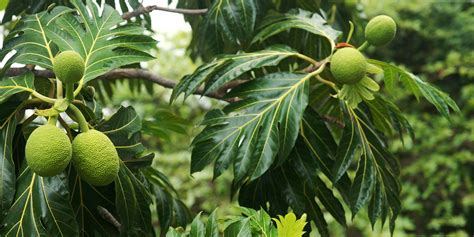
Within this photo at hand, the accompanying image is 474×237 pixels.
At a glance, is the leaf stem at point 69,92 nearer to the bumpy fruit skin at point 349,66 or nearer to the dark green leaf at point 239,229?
the dark green leaf at point 239,229

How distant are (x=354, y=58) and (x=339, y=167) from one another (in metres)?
0.25

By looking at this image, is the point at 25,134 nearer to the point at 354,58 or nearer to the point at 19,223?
the point at 19,223

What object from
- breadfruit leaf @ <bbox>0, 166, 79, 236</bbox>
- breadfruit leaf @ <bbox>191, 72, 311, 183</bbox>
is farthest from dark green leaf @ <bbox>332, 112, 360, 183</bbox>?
breadfruit leaf @ <bbox>0, 166, 79, 236</bbox>

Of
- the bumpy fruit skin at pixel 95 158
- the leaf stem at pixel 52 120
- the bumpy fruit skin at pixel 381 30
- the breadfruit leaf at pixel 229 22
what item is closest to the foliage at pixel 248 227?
the bumpy fruit skin at pixel 95 158

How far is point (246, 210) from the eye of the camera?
1.13 m

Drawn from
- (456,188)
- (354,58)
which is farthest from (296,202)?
(456,188)

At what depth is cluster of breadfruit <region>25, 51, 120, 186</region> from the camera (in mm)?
927

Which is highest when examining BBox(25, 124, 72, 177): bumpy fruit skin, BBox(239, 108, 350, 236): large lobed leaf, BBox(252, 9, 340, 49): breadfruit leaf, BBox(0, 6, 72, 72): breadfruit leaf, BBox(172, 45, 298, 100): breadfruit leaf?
BBox(0, 6, 72, 72): breadfruit leaf

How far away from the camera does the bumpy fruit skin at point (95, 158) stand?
3.18 feet

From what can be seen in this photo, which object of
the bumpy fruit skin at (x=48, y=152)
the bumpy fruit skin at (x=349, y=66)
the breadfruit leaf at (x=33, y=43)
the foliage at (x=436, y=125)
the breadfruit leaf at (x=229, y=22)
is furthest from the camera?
the foliage at (x=436, y=125)

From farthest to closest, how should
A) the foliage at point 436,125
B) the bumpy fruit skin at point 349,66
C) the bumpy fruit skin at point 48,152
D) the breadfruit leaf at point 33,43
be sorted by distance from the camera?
the foliage at point 436,125 → the bumpy fruit skin at point 349,66 → the breadfruit leaf at point 33,43 → the bumpy fruit skin at point 48,152

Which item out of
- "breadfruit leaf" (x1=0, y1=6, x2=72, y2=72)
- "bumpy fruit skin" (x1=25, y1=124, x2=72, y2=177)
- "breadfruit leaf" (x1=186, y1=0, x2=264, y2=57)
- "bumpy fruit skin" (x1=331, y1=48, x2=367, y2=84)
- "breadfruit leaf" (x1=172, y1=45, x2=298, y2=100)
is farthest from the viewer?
"breadfruit leaf" (x1=186, y1=0, x2=264, y2=57)

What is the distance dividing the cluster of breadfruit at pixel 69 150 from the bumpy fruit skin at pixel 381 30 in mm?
678

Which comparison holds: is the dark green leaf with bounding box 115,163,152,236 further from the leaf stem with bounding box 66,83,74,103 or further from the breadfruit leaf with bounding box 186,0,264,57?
the breadfruit leaf with bounding box 186,0,264,57
